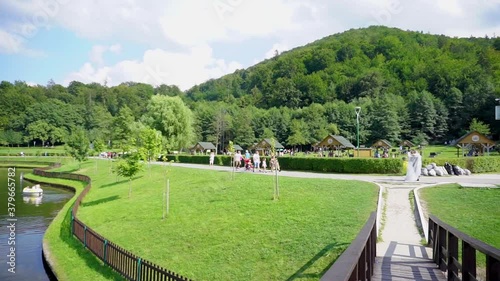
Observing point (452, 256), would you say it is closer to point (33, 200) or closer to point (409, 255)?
point (409, 255)

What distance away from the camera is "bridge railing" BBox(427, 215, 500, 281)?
4.29m

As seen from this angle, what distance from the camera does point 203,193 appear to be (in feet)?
68.2

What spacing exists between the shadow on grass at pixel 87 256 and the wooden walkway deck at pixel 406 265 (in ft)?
25.7

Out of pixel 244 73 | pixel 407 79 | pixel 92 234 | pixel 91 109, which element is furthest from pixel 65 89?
pixel 92 234

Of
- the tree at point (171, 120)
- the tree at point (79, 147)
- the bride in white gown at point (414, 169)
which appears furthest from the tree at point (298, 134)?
the bride in white gown at point (414, 169)

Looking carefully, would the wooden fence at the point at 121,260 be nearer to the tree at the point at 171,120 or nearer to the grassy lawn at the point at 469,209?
the grassy lawn at the point at 469,209

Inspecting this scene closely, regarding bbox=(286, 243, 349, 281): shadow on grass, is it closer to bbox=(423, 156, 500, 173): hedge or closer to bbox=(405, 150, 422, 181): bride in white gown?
bbox=(405, 150, 422, 181): bride in white gown

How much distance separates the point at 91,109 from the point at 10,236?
11960 cm

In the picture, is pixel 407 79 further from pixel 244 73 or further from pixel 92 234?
pixel 92 234

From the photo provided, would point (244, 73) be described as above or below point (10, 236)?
above

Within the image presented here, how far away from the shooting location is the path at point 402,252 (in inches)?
290

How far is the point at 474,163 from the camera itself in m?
28.9

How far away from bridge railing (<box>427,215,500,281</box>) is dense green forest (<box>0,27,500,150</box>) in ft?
188

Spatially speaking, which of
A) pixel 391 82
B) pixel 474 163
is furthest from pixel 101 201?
pixel 391 82
